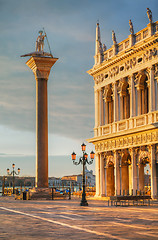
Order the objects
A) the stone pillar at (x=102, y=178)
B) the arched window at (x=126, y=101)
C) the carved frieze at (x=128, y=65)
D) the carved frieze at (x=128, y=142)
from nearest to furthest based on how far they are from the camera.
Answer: the carved frieze at (x=128, y=142) < the carved frieze at (x=128, y=65) < the arched window at (x=126, y=101) < the stone pillar at (x=102, y=178)

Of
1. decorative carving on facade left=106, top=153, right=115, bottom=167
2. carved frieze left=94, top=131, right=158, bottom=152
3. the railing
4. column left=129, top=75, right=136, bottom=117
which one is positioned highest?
column left=129, top=75, right=136, bottom=117

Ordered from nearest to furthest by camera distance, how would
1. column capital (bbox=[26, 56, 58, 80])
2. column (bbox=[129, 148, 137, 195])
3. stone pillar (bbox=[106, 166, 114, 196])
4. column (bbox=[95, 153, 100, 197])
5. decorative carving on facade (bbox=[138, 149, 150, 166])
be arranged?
1. decorative carving on facade (bbox=[138, 149, 150, 166])
2. column (bbox=[129, 148, 137, 195])
3. column capital (bbox=[26, 56, 58, 80])
4. stone pillar (bbox=[106, 166, 114, 196])
5. column (bbox=[95, 153, 100, 197])

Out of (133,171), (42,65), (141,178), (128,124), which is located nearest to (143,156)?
(133,171)

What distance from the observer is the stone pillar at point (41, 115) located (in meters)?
41.0

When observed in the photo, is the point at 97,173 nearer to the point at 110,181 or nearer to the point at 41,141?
the point at 110,181

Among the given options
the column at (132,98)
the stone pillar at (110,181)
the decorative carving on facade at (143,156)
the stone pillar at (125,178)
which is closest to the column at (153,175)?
the decorative carving on facade at (143,156)

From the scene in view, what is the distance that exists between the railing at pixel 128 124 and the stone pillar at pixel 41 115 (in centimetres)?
569

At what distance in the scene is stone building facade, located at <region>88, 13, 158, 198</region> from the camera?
36594 mm


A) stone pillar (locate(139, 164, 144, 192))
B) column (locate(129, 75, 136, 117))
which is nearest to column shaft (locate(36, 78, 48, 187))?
column (locate(129, 75, 136, 117))

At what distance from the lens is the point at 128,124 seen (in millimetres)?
39625

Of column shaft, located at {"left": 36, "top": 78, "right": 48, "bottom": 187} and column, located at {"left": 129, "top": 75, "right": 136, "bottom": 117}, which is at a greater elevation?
column, located at {"left": 129, "top": 75, "right": 136, "bottom": 117}

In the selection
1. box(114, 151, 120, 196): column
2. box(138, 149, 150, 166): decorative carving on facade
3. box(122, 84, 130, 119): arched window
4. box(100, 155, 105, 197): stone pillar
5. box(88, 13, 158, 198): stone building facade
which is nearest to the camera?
box(88, 13, 158, 198): stone building facade

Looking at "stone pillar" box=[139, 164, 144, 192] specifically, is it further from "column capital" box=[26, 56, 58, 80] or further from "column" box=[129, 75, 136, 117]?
"column capital" box=[26, 56, 58, 80]

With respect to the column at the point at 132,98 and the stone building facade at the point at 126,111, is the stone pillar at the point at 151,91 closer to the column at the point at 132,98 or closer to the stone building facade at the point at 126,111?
the stone building facade at the point at 126,111
